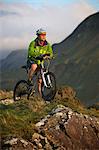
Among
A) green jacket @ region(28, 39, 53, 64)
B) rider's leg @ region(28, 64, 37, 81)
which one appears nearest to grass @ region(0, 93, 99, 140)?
rider's leg @ region(28, 64, 37, 81)

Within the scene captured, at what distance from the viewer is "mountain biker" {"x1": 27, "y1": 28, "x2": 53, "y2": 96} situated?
49.7ft

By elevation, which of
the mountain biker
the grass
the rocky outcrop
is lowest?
the rocky outcrop

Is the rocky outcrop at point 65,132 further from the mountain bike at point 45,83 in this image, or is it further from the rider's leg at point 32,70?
the rider's leg at point 32,70

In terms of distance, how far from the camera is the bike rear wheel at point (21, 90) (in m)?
16.5

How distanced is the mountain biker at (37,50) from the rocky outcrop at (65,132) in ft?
9.63

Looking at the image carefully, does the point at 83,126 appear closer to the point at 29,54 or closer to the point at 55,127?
the point at 55,127

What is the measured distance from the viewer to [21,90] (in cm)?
1669

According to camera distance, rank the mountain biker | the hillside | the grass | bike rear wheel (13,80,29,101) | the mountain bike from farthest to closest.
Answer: bike rear wheel (13,80,29,101)
the mountain bike
the mountain biker
the grass
the hillside

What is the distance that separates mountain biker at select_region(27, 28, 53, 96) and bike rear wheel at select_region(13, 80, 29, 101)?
87 cm

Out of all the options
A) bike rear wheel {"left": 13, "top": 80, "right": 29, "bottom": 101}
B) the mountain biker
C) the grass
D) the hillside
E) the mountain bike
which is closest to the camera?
the hillside

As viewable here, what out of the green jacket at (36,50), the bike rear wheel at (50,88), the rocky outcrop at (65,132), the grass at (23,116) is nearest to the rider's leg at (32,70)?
the green jacket at (36,50)

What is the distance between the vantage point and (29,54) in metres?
15.4

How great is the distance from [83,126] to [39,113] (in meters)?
1.47

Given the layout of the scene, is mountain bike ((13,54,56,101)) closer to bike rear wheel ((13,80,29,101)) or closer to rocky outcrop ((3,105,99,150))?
bike rear wheel ((13,80,29,101))
